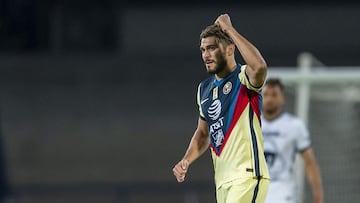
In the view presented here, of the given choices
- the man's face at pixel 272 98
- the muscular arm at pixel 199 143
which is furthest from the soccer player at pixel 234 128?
the man's face at pixel 272 98

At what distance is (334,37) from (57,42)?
4341 millimetres

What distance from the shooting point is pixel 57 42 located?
16.0 meters

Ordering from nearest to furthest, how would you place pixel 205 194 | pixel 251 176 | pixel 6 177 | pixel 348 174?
pixel 251 176 < pixel 348 174 < pixel 205 194 < pixel 6 177

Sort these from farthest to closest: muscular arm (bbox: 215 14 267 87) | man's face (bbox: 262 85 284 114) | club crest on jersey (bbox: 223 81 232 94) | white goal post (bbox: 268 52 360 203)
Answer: white goal post (bbox: 268 52 360 203) → man's face (bbox: 262 85 284 114) → club crest on jersey (bbox: 223 81 232 94) → muscular arm (bbox: 215 14 267 87)

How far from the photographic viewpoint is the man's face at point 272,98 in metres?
6.87

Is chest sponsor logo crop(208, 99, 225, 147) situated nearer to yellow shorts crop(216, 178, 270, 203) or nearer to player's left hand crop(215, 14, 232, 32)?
yellow shorts crop(216, 178, 270, 203)

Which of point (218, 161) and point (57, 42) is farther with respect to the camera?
point (57, 42)

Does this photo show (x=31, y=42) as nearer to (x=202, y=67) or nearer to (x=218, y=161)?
(x=202, y=67)

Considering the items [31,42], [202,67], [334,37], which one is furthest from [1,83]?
A: [334,37]

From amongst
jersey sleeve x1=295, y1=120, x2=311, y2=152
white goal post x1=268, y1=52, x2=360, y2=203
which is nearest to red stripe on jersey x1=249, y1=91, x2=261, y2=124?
jersey sleeve x1=295, y1=120, x2=311, y2=152

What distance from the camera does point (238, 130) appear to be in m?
5.26

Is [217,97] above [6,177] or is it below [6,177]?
above

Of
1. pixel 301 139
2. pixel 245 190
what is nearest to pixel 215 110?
pixel 245 190

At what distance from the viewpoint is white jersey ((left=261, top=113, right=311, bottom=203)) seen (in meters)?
6.96
